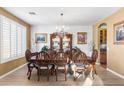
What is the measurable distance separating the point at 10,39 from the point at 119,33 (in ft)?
13.7

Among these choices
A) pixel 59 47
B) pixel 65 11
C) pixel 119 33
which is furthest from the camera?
pixel 59 47

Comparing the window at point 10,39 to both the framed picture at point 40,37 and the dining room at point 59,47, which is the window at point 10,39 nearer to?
the dining room at point 59,47

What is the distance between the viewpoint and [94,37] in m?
9.60

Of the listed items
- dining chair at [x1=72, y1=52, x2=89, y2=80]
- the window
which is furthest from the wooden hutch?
dining chair at [x1=72, y1=52, x2=89, y2=80]

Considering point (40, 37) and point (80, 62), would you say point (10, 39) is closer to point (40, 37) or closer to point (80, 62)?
point (80, 62)

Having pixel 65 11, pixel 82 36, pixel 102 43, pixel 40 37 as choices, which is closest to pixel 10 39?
pixel 65 11

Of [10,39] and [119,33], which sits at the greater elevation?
[119,33]

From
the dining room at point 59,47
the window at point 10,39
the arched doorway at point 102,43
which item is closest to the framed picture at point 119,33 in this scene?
the dining room at point 59,47

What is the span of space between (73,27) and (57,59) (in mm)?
5196

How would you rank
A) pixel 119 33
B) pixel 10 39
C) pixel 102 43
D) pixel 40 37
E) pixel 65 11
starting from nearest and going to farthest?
pixel 119 33, pixel 65 11, pixel 10 39, pixel 102 43, pixel 40 37

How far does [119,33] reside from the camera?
5.75 metres

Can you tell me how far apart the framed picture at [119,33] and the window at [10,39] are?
411cm

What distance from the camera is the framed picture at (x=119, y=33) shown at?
5505 mm
